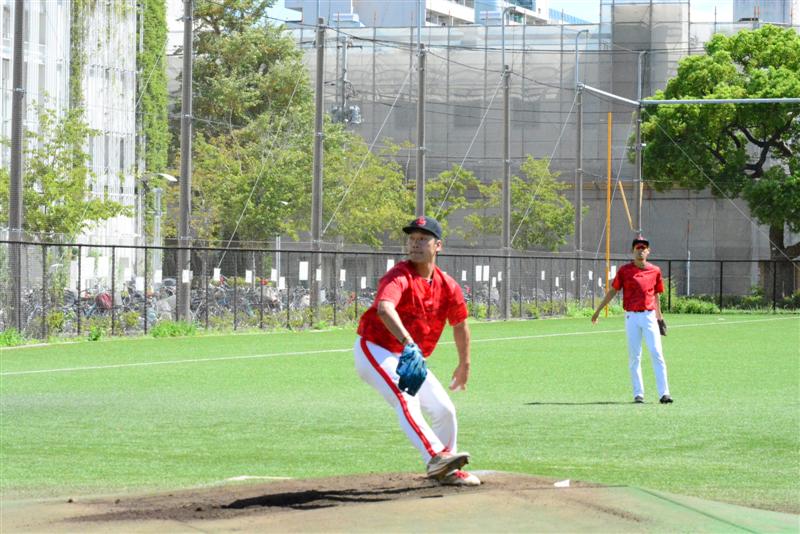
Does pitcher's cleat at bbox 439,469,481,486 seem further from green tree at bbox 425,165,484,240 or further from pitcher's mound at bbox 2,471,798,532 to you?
green tree at bbox 425,165,484,240

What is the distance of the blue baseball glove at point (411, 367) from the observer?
9328mm

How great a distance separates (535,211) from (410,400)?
6680 centimetres

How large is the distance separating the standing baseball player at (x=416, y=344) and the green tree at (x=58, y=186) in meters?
38.8

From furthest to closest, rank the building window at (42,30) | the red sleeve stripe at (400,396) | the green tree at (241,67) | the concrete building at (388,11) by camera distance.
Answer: the concrete building at (388,11) → the green tree at (241,67) → the building window at (42,30) → the red sleeve stripe at (400,396)

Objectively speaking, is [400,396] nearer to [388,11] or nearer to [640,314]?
[640,314]

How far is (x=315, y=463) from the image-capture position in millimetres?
12852

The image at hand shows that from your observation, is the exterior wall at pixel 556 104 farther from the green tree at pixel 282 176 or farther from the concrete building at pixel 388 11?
the concrete building at pixel 388 11

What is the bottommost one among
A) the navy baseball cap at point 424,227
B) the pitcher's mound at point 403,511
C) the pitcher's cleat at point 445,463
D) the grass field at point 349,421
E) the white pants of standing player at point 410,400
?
the grass field at point 349,421

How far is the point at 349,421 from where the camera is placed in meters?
16.7

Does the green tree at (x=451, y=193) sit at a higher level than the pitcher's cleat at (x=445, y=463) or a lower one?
higher

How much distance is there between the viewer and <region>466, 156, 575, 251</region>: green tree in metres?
75.8

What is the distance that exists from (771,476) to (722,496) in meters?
1.40

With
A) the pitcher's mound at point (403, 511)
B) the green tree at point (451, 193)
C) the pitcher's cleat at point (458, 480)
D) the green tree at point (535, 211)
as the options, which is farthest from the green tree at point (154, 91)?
the pitcher's cleat at point (458, 480)

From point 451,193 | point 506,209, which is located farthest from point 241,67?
point 506,209
